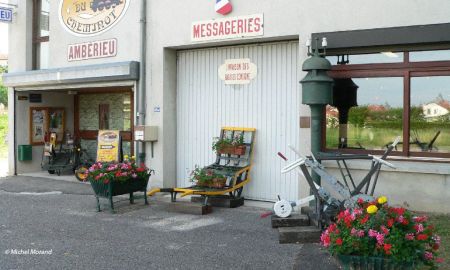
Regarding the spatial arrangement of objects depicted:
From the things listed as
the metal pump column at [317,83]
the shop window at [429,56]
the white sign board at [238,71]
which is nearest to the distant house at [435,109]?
the shop window at [429,56]

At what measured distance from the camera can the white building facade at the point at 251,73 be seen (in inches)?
303

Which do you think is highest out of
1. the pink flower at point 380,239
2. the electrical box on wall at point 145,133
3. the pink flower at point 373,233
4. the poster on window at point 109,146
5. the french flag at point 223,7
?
the french flag at point 223,7

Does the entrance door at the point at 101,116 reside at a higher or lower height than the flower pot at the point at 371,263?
higher

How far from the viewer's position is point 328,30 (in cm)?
817

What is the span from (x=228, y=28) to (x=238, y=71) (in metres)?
0.89

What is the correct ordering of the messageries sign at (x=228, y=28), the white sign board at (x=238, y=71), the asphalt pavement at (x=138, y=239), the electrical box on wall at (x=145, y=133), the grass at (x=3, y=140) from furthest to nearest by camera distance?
the grass at (x=3, y=140)
the electrical box on wall at (x=145, y=133)
the white sign board at (x=238, y=71)
the messageries sign at (x=228, y=28)
the asphalt pavement at (x=138, y=239)

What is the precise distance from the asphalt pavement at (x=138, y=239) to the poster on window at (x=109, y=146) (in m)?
2.20

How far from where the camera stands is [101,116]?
1351 centimetres

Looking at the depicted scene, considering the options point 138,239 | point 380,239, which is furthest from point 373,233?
point 138,239

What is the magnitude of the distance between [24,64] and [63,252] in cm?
837

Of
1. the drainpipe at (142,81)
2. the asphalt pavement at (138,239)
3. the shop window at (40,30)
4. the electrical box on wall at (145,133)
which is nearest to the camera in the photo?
the asphalt pavement at (138,239)

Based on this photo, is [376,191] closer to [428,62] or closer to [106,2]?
[428,62]

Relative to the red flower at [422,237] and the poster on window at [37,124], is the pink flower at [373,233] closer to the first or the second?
the red flower at [422,237]

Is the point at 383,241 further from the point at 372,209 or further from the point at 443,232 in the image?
the point at 443,232
